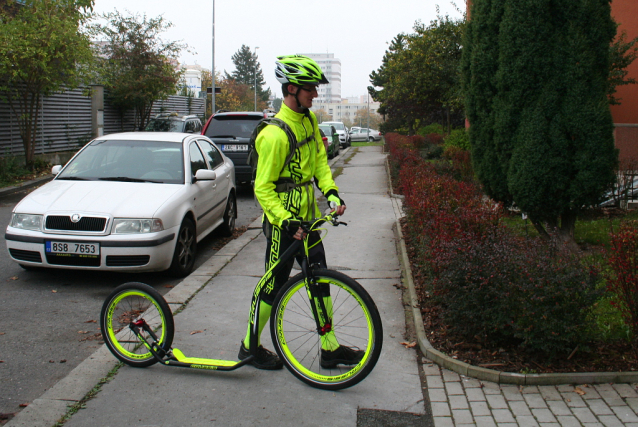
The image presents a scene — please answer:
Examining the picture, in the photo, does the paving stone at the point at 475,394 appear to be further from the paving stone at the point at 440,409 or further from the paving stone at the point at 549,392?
the paving stone at the point at 549,392

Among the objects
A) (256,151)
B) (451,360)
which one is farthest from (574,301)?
(256,151)

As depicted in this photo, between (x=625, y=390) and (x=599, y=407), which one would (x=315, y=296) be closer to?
(x=599, y=407)

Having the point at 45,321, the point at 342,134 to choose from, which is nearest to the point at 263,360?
the point at 45,321

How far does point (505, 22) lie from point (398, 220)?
14.6 feet

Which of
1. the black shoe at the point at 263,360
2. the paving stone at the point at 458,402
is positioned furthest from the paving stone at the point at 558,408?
the black shoe at the point at 263,360

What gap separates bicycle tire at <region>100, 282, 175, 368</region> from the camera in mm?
4176

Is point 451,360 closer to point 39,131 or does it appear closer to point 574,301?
point 574,301

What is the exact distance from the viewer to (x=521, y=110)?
6.42m

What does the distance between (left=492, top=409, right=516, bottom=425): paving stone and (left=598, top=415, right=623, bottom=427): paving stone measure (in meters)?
0.49

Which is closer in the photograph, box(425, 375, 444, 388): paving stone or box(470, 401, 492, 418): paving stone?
box(470, 401, 492, 418): paving stone

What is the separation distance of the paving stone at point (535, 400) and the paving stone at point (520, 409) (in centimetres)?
4

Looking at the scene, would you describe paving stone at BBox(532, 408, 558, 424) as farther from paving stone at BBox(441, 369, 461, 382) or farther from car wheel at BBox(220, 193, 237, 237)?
car wheel at BBox(220, 193, 237, 237)

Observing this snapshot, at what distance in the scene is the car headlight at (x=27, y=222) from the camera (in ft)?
20.4

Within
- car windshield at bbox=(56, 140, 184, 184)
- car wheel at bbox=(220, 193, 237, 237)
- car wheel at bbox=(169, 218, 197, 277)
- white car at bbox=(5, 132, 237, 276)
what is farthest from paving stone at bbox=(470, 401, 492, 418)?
car wheel at bbox=(220, 193, 237, 237)
